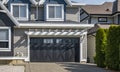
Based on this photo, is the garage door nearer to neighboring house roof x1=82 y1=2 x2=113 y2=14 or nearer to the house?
the house

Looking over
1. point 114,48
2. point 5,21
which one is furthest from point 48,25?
point 114,48

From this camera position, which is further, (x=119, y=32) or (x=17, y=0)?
(x=17, y=0)

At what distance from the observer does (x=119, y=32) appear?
20.0 meters

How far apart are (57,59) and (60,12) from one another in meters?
4.72

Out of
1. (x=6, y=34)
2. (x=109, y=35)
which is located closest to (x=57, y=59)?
(x=6, y=34)

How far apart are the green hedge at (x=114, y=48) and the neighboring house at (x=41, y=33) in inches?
367

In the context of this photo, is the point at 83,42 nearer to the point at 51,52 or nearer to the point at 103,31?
the point at 51,52

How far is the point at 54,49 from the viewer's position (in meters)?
31.3

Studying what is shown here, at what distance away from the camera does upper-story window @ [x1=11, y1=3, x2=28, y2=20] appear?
32356 mm

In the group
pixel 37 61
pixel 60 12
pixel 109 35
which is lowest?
pixel 37 61

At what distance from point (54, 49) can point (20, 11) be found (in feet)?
16.5

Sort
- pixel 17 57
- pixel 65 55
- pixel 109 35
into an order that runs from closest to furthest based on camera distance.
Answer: pixel 109 35, pixel 17 57, pixel 65 55

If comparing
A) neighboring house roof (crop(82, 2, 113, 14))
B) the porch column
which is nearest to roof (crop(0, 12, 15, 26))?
the porch column

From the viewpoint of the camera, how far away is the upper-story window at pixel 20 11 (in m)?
32.4
